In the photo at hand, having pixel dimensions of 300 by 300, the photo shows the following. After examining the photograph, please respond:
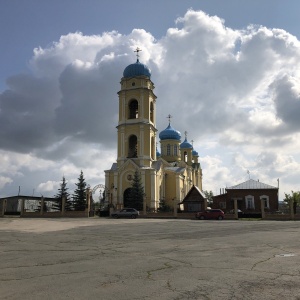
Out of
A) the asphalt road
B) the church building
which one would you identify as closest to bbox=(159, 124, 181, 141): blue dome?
the church building

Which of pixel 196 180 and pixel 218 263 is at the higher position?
pixel 196 180

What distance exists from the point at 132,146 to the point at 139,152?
2551 mm

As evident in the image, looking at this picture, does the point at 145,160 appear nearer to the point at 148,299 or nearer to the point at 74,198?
the point at 74,198

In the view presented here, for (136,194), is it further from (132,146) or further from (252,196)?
(252,196)

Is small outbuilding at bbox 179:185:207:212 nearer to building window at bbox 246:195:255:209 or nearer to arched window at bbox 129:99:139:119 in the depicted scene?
building window at bbox 246:195:255:209

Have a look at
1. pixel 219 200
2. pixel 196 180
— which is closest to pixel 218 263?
pixel 219 200

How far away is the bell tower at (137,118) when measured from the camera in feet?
156

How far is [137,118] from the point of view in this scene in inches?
1911

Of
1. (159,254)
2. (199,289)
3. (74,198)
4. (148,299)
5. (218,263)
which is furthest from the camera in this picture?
(74,198)

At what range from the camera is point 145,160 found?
155 ft

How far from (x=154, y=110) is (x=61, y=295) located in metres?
46.5

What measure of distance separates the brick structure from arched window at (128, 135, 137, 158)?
45.5ft

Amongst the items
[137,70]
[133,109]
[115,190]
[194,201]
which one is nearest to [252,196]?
[194,201]

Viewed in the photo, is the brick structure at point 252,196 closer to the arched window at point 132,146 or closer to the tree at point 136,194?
the tree at point 136,194
